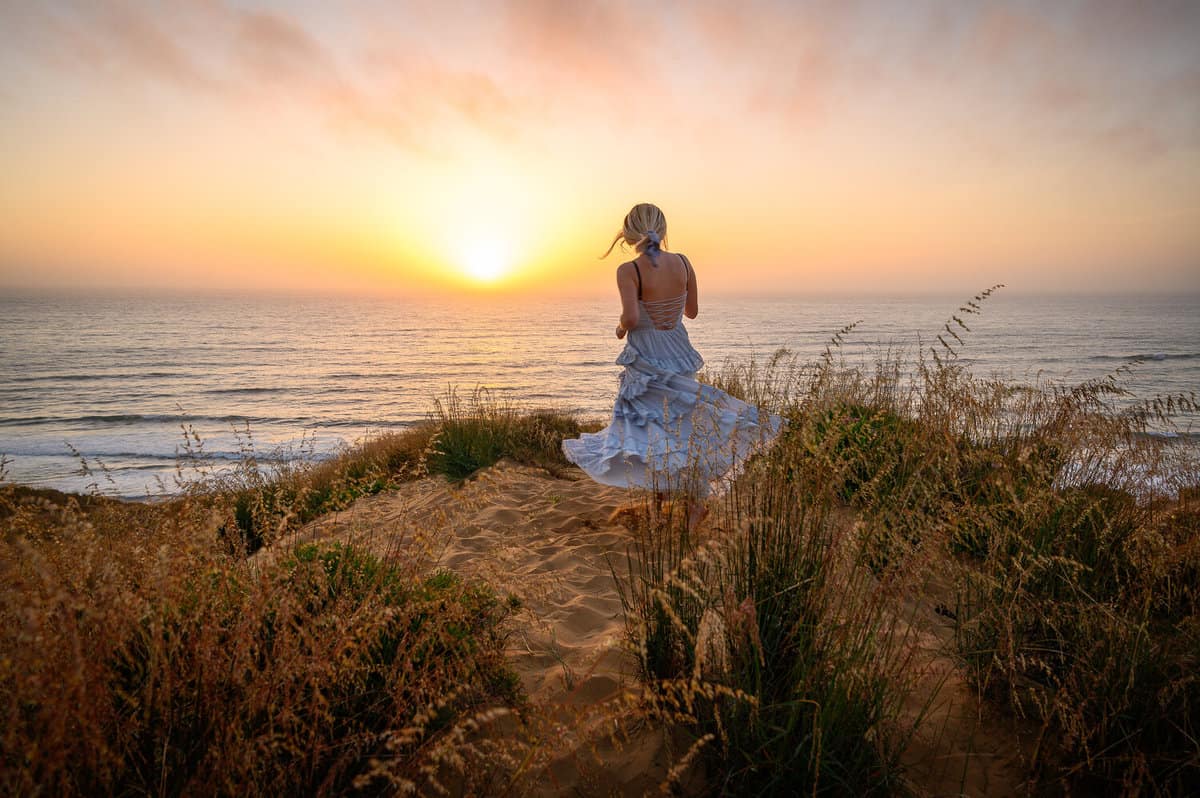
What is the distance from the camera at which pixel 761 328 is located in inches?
2025

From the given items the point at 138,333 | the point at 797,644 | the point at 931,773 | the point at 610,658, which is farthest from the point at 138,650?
the point at 138,333

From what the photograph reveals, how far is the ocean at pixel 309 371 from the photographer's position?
13985 millimetres

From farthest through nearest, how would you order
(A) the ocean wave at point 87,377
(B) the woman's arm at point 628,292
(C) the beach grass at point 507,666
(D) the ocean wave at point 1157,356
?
(D) the ocean wave at point 1157,356 < (A) the ocean wave at point 87,377 < (B) the woman's arm at point 628,292 < (C) the beach grass at point 507,666

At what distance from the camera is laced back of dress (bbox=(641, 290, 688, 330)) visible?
511 cm

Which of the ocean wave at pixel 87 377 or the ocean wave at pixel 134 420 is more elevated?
the ocean wave at pixel 87 377

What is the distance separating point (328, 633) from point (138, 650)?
0.70m

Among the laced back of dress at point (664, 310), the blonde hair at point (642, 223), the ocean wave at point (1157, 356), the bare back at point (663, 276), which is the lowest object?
the ocean wave at point (1157, 356)

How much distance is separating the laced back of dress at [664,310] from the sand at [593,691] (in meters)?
2.10

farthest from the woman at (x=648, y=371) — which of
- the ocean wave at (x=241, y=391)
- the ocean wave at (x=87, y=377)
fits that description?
the ocean wave at (x=87, y=377)

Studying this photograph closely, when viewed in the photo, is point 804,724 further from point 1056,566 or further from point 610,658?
point 1056,566

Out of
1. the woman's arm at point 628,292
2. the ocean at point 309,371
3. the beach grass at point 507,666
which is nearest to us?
the beach grass at point 507,666

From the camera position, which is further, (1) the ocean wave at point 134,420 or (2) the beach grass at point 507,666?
(1) the ocean wave at point 134,420

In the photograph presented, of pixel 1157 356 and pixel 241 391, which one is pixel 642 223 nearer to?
pixel 241 391

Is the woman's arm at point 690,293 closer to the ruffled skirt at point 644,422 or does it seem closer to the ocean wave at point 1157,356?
the ruffled skirt at point 644,422
